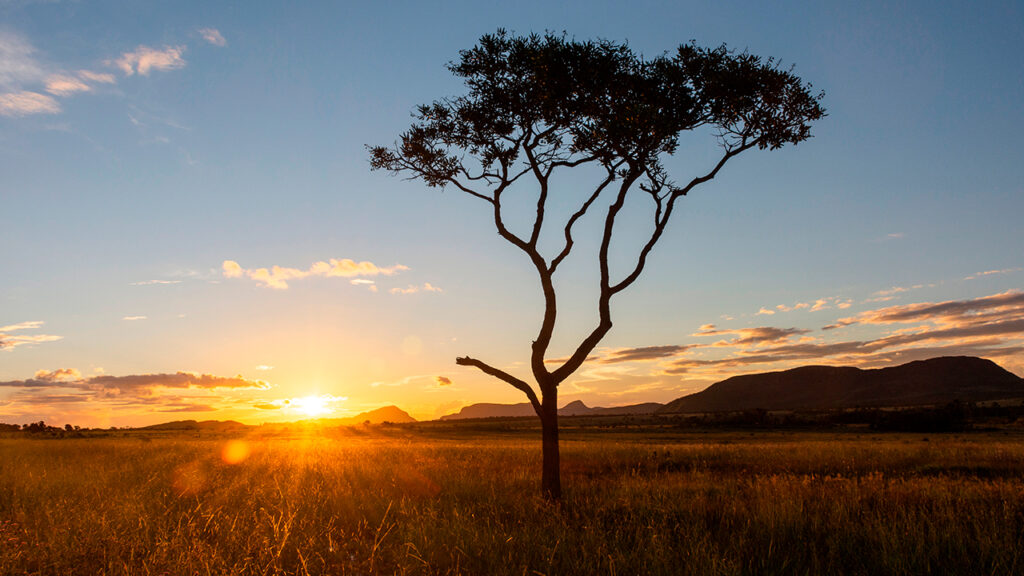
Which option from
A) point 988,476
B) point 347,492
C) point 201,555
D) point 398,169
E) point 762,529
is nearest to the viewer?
point 201,555

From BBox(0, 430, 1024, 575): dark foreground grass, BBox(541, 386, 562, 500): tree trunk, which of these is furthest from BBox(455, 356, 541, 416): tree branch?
BBox(0, 430, 1024, 575): dark foreground grass

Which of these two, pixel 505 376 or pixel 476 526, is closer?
pixel 476 526

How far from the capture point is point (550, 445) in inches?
517

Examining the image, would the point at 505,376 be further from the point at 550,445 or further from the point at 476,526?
the point at 476,526

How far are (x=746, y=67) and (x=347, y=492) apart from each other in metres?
13.5

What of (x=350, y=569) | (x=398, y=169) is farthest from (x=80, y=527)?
(x=398, y=169)

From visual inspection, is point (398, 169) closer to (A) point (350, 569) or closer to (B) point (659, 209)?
(B) point (659, 209)

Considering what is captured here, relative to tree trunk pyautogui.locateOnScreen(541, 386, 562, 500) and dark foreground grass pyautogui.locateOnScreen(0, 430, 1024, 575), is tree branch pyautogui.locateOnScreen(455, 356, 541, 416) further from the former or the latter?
dark foreground grass pyautogui.locateOnScreen(0, 430, 1024, 575)

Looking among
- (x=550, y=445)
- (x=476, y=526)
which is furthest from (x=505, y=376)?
(x=476, y=526)

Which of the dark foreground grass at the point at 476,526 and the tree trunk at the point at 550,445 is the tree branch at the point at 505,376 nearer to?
the tree trunk at the point at 550,445

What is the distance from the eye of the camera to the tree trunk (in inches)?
503

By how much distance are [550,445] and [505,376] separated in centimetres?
185

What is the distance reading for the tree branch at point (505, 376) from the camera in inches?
528

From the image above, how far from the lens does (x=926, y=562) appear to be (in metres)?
6.79
